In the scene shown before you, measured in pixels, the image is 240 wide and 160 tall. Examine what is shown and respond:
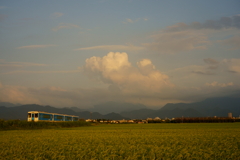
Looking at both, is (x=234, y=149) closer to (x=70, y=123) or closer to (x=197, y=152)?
(x=197, y=152)

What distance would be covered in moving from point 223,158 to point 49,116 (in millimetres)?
56254

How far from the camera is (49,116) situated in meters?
63.7

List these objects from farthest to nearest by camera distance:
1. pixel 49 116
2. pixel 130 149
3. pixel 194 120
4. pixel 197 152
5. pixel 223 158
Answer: pixel 194 120, pixel 49 116, pixel 130 149, pixel 197 152, pixel 223 158

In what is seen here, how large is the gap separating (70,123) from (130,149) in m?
51.7

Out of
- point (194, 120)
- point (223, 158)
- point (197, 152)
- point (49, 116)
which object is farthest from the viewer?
point (194, 120)

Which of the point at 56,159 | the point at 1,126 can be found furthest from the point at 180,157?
the point at 1,126

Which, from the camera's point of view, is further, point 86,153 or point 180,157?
point 86,153

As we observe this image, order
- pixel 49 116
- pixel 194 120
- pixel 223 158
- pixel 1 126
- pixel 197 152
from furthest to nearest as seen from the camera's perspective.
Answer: pixel 194 120, pixel 49 116, pixel 1 126, pixel 197 152, pixel 223 158

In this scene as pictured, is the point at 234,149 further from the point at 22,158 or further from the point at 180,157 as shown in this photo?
the point at 22,158

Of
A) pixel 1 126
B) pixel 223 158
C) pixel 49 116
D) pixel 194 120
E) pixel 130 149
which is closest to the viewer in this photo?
pixel 223 158

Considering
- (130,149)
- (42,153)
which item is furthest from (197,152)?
(42,153)

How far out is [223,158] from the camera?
492 inches

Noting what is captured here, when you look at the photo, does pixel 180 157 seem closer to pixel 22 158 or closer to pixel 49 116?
pixel 22 158

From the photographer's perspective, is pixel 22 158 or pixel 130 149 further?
pixel 130 149
